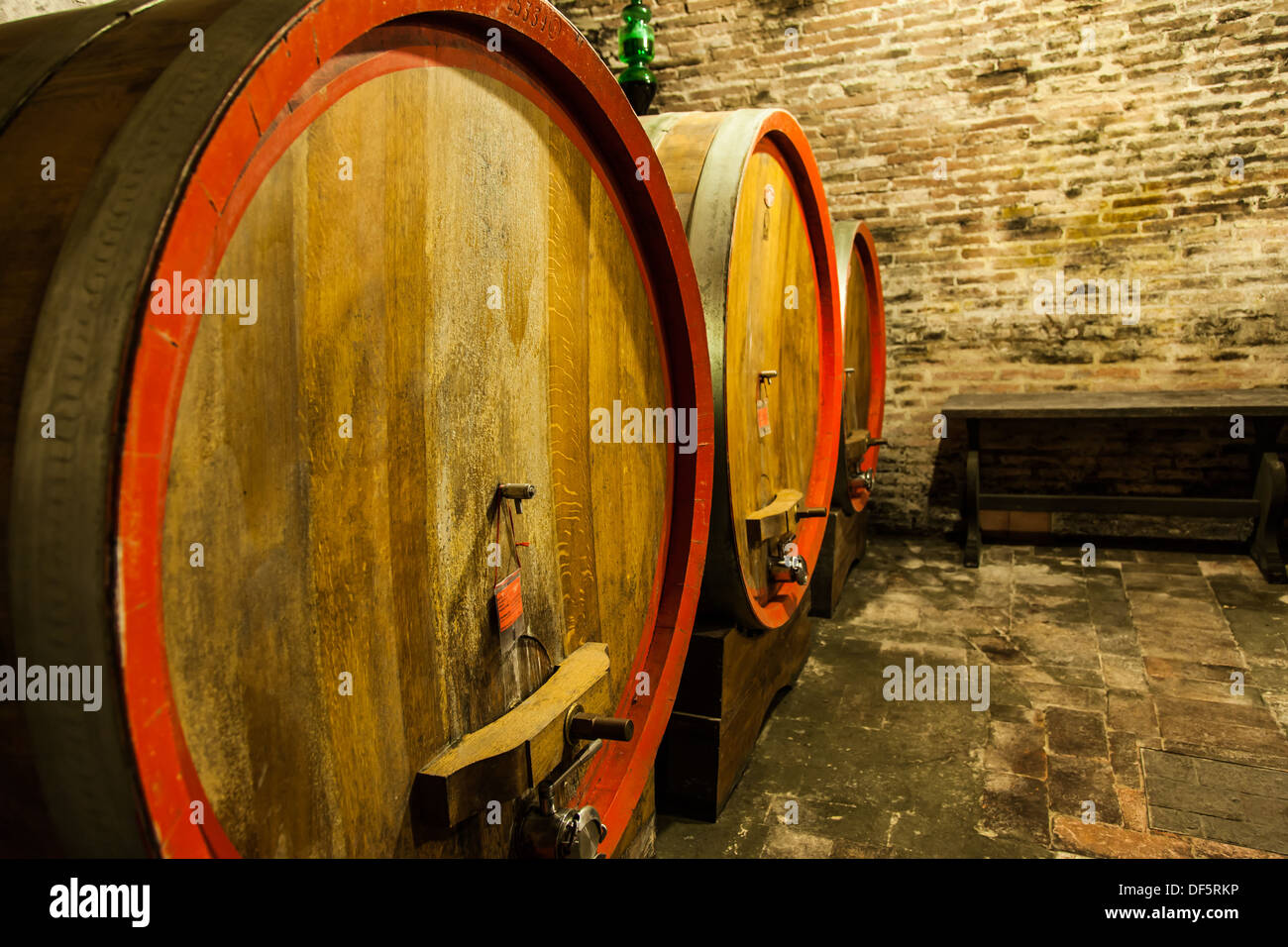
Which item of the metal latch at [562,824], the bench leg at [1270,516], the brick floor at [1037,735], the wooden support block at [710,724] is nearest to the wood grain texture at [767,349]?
the wooden support block at [710,724]

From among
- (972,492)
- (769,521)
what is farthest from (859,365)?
(769,521)

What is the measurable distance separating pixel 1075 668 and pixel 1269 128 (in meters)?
3.60

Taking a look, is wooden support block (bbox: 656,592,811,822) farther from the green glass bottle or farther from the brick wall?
the brick wall

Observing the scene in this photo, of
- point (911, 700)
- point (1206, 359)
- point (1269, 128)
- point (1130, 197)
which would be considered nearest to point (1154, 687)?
point (911, 700)

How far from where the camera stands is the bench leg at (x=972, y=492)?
500 cm

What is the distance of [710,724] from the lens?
2.32m

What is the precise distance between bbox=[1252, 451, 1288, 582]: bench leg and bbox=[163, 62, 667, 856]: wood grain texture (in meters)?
4.78

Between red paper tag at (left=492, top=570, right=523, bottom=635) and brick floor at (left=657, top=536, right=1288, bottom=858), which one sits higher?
red paper tag at (left=492, top=570, right=523, bottom=635)

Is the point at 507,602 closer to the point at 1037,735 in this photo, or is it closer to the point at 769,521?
the point at 769,521

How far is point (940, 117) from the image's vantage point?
17.5ft

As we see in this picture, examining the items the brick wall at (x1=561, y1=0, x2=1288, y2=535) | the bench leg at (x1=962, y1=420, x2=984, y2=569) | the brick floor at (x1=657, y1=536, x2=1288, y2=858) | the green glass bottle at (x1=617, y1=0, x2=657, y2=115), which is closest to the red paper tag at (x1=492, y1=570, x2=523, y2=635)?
the brick floor at (x1=657, y1=536, x2=1288, y2=858)

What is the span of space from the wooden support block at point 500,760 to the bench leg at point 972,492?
4.36 metres

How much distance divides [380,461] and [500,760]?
375 millimetres

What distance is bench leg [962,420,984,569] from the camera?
4996 mm
